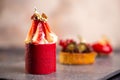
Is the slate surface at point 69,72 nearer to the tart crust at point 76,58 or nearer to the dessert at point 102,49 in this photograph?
the tart crust at point 76,58

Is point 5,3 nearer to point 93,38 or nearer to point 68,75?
point 93,38

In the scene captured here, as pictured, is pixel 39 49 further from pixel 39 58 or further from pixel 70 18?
pixel 70 18

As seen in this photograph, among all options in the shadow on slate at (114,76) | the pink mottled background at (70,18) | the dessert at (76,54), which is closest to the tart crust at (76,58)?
the dessert at (76,54)

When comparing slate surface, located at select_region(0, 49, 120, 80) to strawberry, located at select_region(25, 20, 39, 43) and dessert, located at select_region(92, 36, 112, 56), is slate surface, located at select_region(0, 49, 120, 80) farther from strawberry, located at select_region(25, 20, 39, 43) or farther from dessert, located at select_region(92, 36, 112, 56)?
dessert, located at select_region(92, 36, 112, 56)

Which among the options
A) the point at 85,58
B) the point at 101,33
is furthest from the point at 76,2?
the point at 85,58

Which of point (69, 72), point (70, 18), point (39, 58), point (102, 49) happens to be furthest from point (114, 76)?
point (70, 18)
